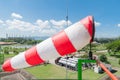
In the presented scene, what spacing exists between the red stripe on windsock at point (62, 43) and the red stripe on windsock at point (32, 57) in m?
0.23

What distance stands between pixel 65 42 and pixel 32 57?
1.34 ft

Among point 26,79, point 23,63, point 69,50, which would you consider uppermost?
point 69,50

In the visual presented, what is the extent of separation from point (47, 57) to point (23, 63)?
32cm

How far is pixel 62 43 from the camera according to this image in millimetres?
1653

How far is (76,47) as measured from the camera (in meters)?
1.69

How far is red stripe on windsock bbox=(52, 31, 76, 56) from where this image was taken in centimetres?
165

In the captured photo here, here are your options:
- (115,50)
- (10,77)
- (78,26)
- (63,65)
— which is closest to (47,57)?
(78,26)

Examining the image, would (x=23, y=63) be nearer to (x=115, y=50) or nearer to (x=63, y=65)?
(x=63, y=65)

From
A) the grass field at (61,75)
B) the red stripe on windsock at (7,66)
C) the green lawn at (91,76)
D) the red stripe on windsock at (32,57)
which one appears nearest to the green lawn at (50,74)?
the grass field at (61,75)

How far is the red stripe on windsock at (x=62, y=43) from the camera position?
5.40 feet

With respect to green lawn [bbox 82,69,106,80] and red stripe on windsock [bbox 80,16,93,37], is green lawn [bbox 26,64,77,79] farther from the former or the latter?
red stripe on windsock [bbox 80,16,93,37]

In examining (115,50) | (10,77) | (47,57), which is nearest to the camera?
(47,57)

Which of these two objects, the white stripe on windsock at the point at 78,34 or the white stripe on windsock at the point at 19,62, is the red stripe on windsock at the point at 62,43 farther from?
the white stripe on windsock at the point at 19,62

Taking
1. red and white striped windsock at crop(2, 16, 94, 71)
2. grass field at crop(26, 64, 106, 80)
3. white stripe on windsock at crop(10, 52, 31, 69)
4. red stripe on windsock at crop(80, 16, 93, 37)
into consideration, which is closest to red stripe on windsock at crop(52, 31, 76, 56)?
red and white striped windsock at crop(2, 16, 94, 71)
